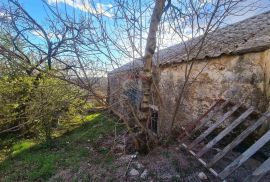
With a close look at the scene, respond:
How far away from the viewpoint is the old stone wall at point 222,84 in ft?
14.0

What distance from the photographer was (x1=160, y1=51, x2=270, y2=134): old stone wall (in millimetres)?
4280

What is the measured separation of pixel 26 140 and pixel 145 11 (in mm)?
6665

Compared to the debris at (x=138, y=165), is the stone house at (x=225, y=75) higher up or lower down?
higher up

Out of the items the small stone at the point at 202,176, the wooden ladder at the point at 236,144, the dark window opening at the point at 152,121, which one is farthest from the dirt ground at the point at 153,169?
the dark window opening at the point at 152,121

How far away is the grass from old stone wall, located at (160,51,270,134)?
1.97m

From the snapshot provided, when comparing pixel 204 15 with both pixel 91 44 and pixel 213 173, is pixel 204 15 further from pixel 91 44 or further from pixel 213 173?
pixel 213 173

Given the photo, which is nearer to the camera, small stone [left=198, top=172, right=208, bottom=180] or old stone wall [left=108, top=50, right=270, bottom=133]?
small stone [left=198, top=172, right=208, bottom=180]

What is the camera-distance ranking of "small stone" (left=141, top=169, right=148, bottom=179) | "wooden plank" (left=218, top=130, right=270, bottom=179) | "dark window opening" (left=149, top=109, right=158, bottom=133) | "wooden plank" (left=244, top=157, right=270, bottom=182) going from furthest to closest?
1. "dark window opening" (left=149, top=109, right=158, bottom=133)
2. "small stone" (left=141, top=169, right=148, bottom=179)
3. "wooden plank" (left=218, top=130, right=270, bottom=179)
4. "wooden plank" (left=244, top=157, right=270, bottom=182)

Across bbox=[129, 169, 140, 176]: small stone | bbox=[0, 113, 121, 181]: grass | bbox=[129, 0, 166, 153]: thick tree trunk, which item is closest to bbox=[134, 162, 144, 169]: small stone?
bbox=[129, 169, 140, 176]: small stone

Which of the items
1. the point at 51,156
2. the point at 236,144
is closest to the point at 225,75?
the point at 236,144

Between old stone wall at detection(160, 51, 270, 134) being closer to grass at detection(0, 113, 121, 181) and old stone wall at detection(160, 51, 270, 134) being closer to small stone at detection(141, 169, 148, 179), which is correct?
small stone at detection(141, 169, 148, 179)

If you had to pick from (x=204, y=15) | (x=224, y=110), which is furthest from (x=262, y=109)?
(x=204, y=15)

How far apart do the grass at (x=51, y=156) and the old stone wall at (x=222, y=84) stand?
197 centimetres

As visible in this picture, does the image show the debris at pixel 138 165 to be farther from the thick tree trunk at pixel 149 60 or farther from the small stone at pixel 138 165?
the thick tree trunk at pixel 149 60
